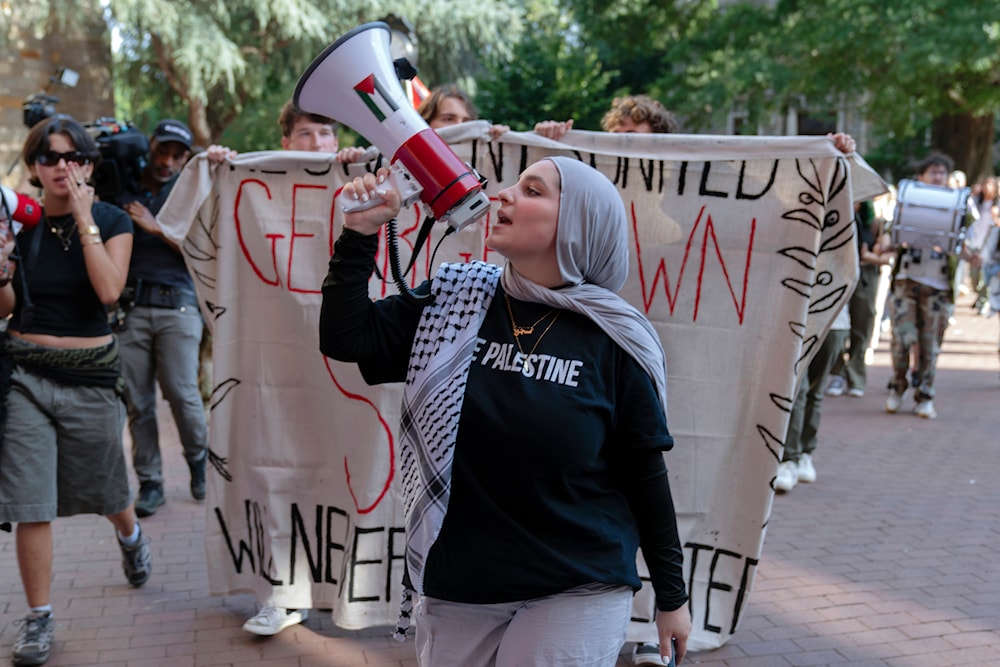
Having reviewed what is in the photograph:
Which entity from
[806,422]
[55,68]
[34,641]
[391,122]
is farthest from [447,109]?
[55,68]

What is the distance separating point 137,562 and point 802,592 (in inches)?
113

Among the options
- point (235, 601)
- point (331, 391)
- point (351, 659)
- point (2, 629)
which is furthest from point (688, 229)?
point (2, 629)

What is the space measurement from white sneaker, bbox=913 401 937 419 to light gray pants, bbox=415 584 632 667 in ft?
23.8

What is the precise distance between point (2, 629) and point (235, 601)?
2.88ft

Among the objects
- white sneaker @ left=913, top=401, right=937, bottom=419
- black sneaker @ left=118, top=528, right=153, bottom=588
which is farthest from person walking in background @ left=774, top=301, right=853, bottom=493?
black sneaker @ left=118, top=528, right=153, bottom=588

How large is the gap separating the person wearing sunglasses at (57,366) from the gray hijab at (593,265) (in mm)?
2140

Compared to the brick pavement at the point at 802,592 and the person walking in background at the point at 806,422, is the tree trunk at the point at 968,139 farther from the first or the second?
the person walking in background at the point at 806,422

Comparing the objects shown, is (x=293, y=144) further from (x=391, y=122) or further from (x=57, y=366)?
(x=391, y=122)

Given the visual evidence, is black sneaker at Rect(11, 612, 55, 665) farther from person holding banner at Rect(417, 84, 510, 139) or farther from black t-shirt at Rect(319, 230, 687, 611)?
person holding banner at Rect(417, 84, 510, 139)

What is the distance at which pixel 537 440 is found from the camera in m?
2.14

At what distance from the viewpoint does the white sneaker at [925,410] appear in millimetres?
8745

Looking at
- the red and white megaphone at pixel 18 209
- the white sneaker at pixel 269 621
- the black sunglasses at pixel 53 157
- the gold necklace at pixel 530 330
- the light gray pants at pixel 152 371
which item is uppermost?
the black sunglasses at pixel 53 157

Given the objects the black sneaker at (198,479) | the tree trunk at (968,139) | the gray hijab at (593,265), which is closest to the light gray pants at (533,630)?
the gray hijab at (593,265)

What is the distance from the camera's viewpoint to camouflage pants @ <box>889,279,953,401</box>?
8586 millimetres
